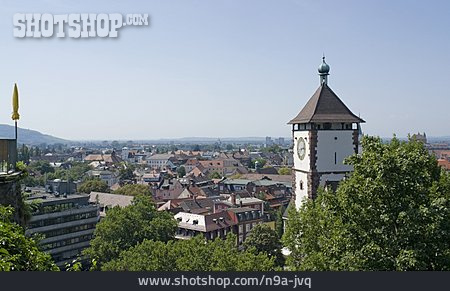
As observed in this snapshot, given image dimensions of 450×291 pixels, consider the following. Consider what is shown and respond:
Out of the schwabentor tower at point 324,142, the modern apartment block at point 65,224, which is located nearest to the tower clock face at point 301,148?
the schwabentor tower at point 324,142

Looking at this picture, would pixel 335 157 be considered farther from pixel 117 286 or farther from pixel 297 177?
pixel 117 286

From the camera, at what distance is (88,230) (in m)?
50.7

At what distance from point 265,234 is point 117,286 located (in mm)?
35552

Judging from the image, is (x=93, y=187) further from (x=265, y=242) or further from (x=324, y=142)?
(x=324, y=142)

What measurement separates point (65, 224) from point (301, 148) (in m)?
29.4

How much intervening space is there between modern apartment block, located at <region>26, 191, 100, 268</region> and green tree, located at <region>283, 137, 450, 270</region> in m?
36.4

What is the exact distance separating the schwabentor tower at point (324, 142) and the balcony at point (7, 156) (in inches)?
710

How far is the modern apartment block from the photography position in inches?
1801

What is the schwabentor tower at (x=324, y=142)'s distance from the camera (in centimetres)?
2641

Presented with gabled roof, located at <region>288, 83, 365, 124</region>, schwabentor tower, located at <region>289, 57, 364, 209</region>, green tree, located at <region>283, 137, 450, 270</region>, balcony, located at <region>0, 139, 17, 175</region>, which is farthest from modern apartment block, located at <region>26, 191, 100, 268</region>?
green tree, located at <region>283, 137, 450, 270</region>

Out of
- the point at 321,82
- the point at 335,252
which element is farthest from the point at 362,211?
the point at 321,82

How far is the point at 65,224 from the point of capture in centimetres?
4819

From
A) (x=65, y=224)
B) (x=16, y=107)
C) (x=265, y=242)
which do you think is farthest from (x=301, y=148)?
(x=65, y=224)

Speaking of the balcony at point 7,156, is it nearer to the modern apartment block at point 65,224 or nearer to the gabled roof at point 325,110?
the gabled roof at point 325,110
